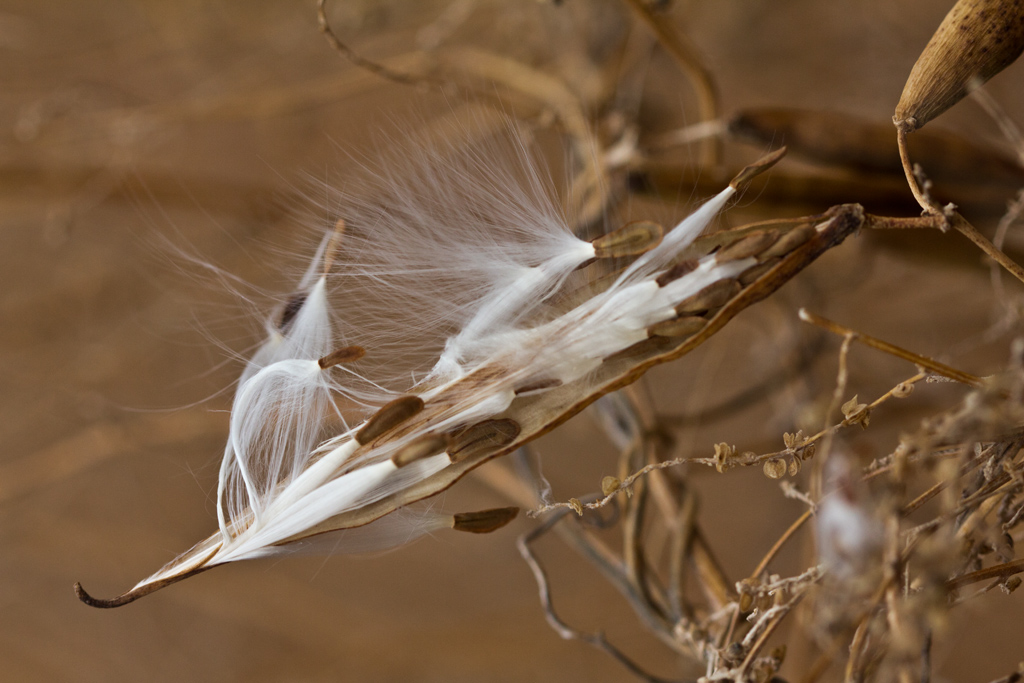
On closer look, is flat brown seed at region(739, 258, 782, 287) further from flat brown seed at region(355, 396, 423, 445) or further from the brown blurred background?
the brown blurred background

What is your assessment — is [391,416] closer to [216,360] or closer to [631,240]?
[631,240]

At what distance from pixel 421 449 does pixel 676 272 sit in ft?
0.41

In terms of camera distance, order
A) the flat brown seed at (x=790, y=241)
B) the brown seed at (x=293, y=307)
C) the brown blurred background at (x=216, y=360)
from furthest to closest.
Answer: the brown blurred background at (x=216, y=360)
the brown seed at (x=293, y=307)
the flat brown seed at (x=790, y=241)

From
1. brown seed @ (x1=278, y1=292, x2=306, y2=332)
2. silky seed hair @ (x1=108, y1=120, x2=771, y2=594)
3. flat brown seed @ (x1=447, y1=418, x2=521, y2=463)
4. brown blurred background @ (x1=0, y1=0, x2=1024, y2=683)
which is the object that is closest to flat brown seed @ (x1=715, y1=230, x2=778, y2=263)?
silky seed hair @ (x1=108, y1=120, x2=771, y2=594)

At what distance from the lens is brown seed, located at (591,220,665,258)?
30 centimetres

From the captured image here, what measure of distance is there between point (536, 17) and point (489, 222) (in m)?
0.59

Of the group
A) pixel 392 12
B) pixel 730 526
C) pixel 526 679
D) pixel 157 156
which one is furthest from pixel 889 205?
pixel 157 156

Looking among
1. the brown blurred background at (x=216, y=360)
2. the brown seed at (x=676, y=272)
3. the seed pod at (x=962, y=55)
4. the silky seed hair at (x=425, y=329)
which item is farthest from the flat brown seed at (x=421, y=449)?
the brown blurred background at (x=216, y=360)

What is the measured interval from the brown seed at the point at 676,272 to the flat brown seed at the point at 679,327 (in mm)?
18

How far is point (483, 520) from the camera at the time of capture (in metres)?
0.31

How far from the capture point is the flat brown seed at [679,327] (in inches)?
10.4

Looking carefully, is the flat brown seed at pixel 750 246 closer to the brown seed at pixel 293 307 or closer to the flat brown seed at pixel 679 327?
the flat brown seed at pixel 679 327

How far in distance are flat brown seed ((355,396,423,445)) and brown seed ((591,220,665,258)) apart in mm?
108

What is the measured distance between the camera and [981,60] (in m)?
0.27
